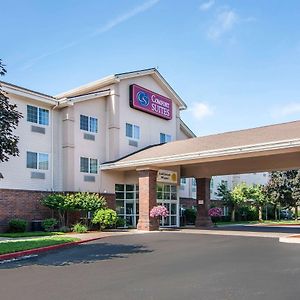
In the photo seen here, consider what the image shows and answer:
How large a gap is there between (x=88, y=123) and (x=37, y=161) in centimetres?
434

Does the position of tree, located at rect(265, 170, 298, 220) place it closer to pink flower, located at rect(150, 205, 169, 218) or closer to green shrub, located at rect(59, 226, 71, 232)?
pink flower, located at rect(150, 205, 169, 218)

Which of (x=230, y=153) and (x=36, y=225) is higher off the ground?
(x=230, y=153)

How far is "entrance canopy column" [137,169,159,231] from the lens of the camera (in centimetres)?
2461

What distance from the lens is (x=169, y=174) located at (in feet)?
90.0

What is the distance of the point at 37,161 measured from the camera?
80.0ft

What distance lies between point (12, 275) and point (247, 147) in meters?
13.2

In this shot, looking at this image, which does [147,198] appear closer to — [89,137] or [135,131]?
[89,137]

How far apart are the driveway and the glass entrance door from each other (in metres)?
13.8

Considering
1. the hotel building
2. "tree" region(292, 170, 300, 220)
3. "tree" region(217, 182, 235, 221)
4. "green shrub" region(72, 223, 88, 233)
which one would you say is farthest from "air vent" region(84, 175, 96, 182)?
"tree" region(292, 170, 300, 220)

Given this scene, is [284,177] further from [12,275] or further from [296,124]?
[12,275]

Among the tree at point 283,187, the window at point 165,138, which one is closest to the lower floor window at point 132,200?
the window at point 165,138

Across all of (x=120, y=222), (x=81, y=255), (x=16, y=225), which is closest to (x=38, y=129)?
(x=16, y=225)

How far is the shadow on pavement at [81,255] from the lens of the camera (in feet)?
38.5

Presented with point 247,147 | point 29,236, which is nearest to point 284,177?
point 247,147
